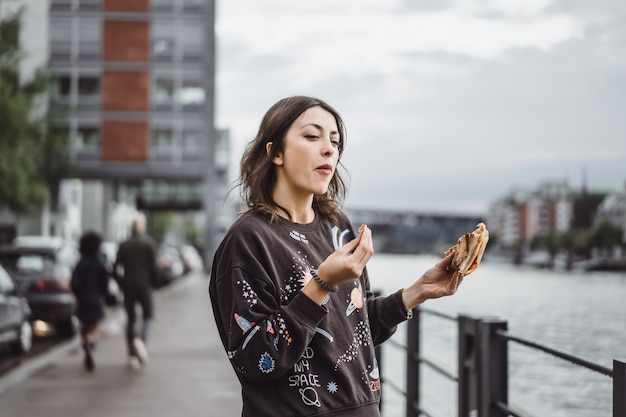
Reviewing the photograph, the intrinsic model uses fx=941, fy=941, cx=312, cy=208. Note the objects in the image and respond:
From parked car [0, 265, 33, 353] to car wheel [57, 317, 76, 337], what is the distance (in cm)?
255

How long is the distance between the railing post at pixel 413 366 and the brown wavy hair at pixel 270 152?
3593 mm

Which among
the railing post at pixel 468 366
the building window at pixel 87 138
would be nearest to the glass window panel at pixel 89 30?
the building window at pixel 87 138

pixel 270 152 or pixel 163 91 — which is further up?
pixel 163 91

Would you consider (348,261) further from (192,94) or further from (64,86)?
(64,86)

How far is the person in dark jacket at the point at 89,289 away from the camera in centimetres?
1116

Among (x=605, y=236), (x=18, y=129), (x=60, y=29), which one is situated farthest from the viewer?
(x=605, y=236)

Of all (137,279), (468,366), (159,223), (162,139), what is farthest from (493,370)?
(159,223)

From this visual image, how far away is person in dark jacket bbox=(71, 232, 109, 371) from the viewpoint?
36.6 ft

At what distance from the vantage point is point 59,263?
15844 mm

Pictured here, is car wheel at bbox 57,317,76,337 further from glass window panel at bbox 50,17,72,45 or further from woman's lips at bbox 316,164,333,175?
glass window panel at bbox 50,17,72,45

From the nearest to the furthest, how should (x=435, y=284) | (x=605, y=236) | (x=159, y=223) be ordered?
(x=435, y=284)
(x=159, y=223)
(x=605, y=236)

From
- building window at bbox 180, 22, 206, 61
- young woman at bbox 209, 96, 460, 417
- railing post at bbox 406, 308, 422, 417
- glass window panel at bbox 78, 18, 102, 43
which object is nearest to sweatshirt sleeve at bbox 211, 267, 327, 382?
young woman at bbox 209, 96, 460, 417

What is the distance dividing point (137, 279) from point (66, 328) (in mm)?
5199

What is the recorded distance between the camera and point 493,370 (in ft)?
15.0
